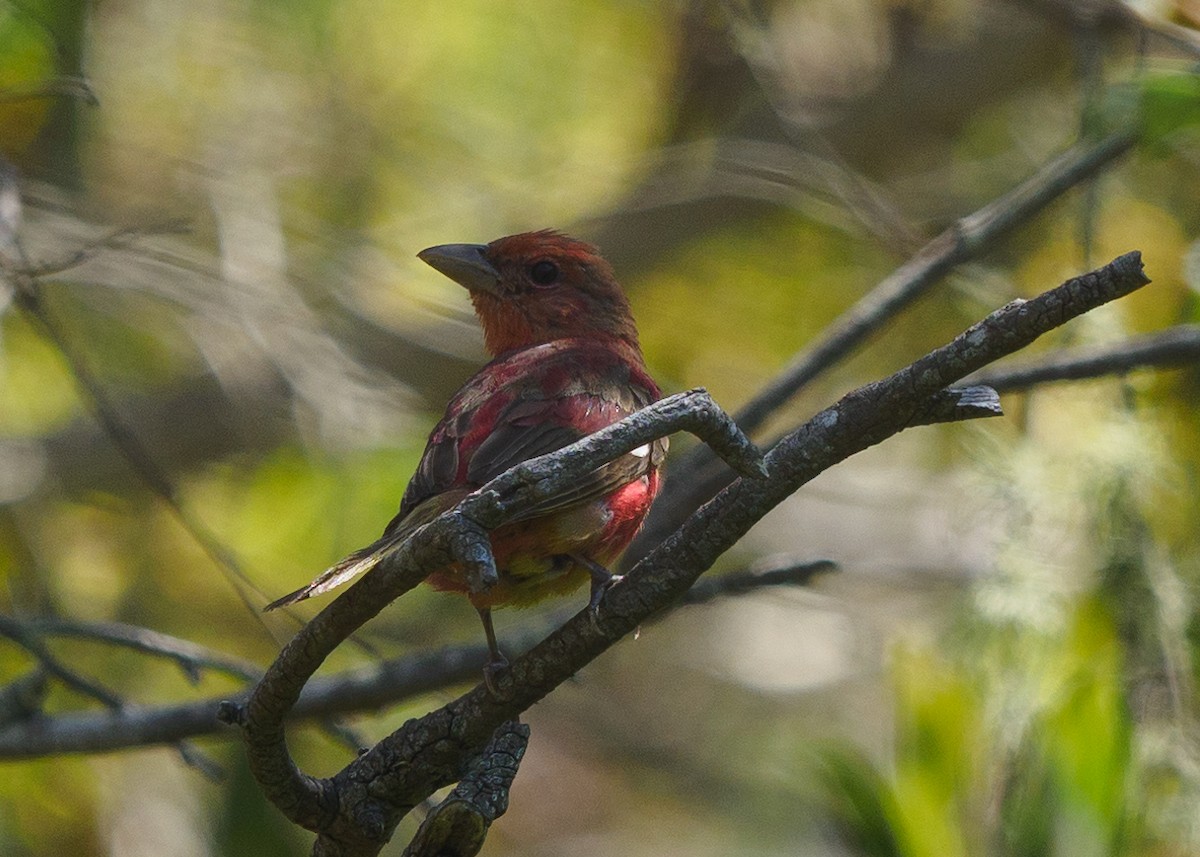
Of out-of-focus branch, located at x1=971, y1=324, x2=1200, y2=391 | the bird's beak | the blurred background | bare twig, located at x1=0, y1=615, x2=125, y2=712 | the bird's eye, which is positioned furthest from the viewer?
the bird's eye

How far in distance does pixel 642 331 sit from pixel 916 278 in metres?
2.85

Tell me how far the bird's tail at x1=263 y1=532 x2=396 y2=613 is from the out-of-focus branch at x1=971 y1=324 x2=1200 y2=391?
176 centimetres

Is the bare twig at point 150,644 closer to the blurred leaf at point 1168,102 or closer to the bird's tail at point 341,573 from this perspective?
the bird's tail at point 341,573

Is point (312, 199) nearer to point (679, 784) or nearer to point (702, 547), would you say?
point (679, 784)

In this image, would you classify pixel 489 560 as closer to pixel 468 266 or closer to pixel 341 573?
pixel 341 573

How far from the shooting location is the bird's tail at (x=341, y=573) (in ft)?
8.27

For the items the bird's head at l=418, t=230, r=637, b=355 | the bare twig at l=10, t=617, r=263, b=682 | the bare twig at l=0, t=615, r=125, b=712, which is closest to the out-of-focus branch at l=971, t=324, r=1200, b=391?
the bird's head at l=418, t=230, r=637, b=355

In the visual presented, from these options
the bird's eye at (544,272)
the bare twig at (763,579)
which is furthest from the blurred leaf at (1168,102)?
the bird's eye at (544,272)

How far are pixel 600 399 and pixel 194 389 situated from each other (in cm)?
Result: 294

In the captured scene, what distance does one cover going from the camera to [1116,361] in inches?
155

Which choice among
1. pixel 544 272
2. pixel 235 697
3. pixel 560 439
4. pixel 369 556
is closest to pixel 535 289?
pixel 544 272

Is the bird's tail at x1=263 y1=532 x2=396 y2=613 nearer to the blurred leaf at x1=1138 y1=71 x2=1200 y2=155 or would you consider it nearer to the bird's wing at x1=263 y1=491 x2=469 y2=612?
the bird's wing at x1=263 y1=491 x2=469 y2=612

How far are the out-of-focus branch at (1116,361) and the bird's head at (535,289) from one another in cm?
142

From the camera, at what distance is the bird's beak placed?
484 cm
